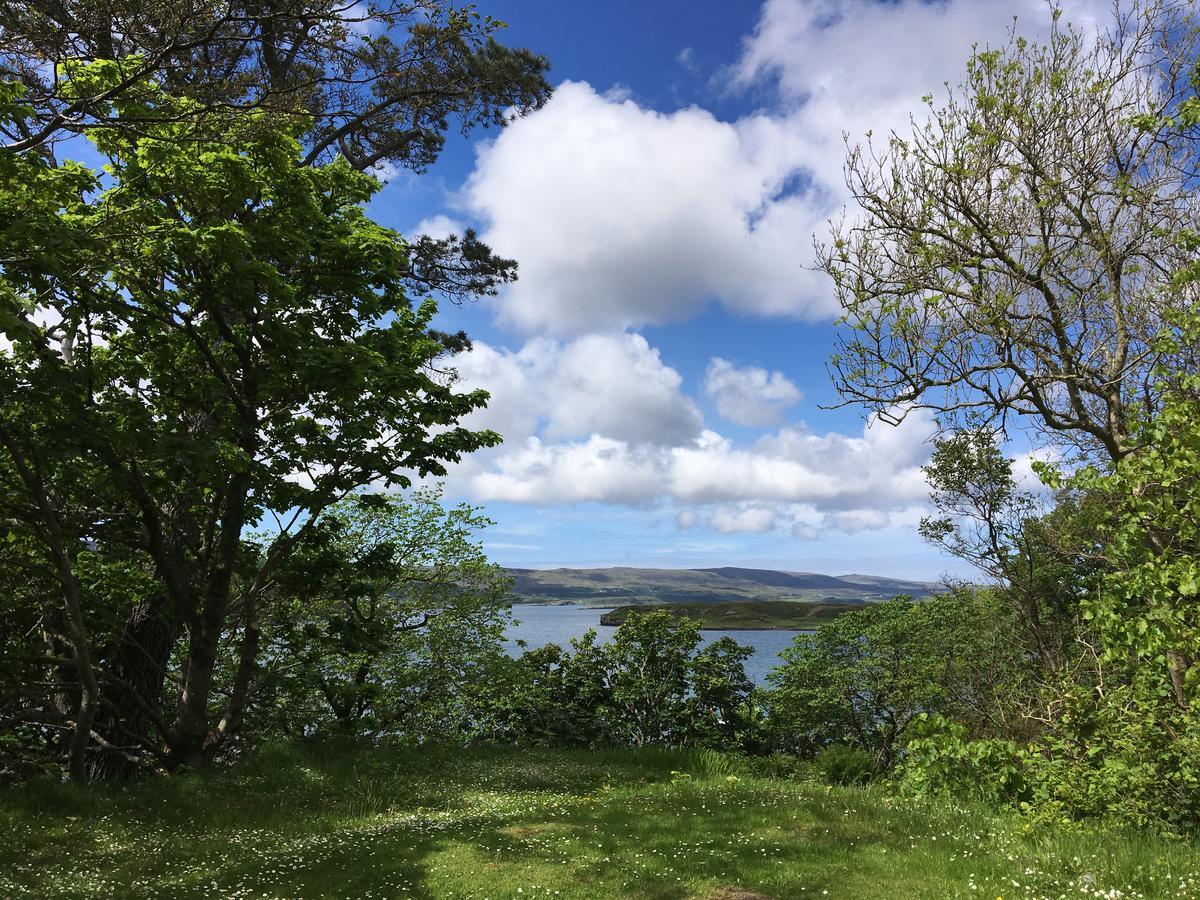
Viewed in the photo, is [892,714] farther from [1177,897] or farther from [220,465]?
Result: [220,465]

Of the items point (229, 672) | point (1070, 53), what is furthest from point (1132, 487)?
point (229, 672)

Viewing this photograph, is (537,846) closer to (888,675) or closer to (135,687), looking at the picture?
(135,687)

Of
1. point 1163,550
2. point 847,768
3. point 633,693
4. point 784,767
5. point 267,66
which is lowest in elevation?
point 784,767

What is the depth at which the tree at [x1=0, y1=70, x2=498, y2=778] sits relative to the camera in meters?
8.95

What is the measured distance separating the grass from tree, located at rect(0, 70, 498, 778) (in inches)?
86.5

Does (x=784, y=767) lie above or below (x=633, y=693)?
below

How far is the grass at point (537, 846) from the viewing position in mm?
6430

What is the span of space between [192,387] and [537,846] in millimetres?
9392

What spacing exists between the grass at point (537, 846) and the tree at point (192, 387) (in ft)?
7.21

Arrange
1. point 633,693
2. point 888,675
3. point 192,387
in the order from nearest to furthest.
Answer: point 192,387 < point 633,693 < point 888,675

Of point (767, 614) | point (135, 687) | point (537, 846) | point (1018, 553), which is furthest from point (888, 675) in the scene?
point (767, 614)

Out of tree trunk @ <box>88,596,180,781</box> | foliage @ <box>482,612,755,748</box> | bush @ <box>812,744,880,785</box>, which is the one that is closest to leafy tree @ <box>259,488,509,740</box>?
foliage @ <box>482,612,755,748</box>

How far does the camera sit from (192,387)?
11812mm

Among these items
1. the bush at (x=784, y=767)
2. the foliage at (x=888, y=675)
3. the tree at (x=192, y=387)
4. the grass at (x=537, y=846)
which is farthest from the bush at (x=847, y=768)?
the tree at (x=192, y=387)
